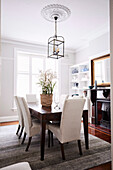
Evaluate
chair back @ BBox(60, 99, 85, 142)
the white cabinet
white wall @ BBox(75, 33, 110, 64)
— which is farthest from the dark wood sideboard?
chair back @ BBox(60, 99, 85, 142)

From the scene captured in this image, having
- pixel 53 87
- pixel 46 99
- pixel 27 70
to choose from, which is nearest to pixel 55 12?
pixel 53 87

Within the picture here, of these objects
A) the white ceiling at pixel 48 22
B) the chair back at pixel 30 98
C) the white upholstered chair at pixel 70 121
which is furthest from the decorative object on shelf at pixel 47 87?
the white ceiling at pixel 48 22

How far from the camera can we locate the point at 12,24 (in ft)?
11.7

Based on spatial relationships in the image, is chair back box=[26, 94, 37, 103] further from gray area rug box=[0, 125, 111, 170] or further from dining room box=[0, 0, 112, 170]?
Result: gray area rug box=[0, 125, 111, 170]

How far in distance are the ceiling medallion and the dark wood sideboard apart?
224cm

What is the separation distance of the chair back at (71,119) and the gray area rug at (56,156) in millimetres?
317

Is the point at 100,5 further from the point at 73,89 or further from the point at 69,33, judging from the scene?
the point at 73,89

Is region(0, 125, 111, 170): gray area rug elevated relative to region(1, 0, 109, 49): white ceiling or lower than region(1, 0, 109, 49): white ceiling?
lower

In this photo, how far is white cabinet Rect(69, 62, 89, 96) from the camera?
5000mm

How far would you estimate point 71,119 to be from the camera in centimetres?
202

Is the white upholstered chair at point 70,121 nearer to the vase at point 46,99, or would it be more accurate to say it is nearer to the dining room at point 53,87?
the dining room at point 53,87

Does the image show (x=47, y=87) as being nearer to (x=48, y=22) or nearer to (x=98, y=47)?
(x=48, y=22)

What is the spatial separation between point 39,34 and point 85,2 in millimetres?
1947

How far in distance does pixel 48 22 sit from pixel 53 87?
1.84 m
